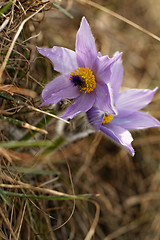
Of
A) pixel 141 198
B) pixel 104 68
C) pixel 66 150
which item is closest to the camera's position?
pixel 104 68

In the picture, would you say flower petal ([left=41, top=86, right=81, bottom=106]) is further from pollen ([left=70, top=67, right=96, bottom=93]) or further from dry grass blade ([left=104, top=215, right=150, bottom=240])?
dry grass blade ([left=104, top=215, right=150, bottom=240])

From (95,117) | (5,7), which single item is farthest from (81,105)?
(5,7)

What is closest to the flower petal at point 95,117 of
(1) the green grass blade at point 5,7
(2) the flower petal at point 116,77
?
(2) the flower petal at point 116,77

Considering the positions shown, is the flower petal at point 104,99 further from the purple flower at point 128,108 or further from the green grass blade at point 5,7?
the green grass blade at point 5,7

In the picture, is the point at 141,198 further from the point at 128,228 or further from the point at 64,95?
the point at 64,95

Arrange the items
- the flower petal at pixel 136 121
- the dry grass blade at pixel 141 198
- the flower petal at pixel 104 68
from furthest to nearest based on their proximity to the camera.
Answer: the dry grass blade at pixel 141 198 → the flower petal at pixel 136 121 → the flower petal at pixel 104 68

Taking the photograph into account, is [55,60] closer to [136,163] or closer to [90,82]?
[90,82]

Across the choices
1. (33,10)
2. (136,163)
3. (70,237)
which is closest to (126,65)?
(136,163)
